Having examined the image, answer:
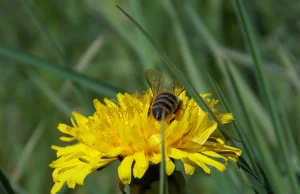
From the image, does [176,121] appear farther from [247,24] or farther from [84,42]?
[84,42]

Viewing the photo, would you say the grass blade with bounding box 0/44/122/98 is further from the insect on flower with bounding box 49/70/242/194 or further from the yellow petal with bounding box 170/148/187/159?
the yellow petal with bounding box 170/148/187/159

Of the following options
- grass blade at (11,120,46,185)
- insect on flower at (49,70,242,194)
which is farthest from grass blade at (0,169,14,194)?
grass blade at (11,120,46,185)

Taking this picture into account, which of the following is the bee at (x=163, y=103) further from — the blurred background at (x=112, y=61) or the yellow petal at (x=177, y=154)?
the blurred background at (x=112, y=61)

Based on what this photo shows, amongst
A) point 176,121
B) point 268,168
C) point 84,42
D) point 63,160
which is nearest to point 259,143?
point 268,168

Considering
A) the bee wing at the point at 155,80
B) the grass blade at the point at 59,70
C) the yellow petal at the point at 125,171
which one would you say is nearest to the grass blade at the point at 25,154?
the grass blade at the point at 59,70

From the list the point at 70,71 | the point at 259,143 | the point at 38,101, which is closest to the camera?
the point at 259,143
